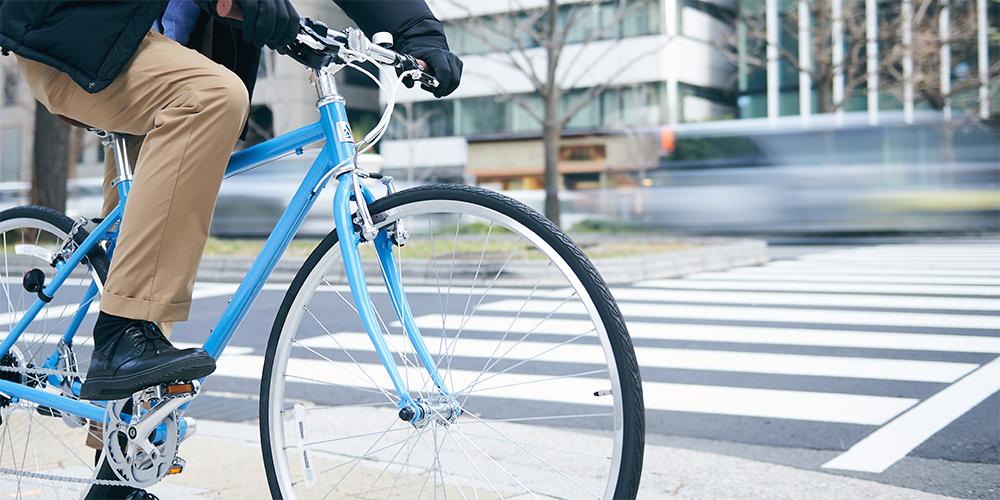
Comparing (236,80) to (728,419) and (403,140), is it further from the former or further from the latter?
(403,140)

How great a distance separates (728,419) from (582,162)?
2054 cm

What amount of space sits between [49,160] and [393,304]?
14872 mm

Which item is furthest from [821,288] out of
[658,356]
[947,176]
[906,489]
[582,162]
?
[582,162]

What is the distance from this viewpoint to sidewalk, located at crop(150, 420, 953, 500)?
273 cm

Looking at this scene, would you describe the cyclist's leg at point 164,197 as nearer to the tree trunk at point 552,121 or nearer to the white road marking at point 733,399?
the white road marking at point 733,399

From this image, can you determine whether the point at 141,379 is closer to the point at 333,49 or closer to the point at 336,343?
the point at 336,343

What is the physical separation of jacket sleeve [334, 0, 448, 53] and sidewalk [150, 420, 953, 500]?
146 cm

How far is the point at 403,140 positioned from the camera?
3666cm

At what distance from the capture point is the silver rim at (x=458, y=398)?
1802mm

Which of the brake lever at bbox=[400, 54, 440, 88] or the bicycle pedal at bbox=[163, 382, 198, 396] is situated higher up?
the brake lever at bbox=[400, 54, 440, 88]

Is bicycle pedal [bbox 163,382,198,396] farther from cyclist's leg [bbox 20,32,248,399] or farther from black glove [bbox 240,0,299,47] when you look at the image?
black glove [bbox 240,0,299,47]

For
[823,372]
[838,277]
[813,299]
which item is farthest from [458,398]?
[838,277]

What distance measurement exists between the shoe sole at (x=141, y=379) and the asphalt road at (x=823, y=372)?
86.1 inches

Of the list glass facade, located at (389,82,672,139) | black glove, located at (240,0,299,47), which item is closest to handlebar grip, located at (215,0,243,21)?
black glove, located at (240,0,299,47)
